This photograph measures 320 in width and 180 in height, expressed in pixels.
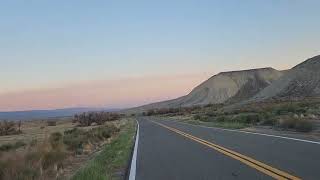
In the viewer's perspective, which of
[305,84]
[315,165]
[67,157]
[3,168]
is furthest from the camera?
[305,84]

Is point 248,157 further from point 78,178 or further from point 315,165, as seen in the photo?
point 78,178

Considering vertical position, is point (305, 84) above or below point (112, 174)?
above

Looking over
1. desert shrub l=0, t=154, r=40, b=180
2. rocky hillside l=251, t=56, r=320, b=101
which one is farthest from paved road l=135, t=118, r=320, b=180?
rocky hillside l=251, t=56, r=320, b=101

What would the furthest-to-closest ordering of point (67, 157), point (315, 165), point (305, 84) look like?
point (305, 84), point (67, 157), point (315, 165)

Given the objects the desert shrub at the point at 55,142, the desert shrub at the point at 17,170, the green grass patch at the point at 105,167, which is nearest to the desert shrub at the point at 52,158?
the green grass patch at the point at 105,167

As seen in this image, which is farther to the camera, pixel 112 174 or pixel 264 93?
pixel 264 93

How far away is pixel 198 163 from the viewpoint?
48.0 feet

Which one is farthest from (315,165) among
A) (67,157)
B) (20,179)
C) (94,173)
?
(67,157)

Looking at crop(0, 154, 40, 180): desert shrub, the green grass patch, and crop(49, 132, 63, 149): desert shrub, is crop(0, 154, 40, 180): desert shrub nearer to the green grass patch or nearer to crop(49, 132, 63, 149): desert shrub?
the green grass patch

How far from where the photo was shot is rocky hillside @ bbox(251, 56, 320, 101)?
392 ft

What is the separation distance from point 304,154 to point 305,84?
373 feet

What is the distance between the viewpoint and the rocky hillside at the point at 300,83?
392 ft

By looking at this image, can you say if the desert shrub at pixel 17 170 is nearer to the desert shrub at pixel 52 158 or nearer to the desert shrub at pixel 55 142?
the desert shrub at pixel 52 158

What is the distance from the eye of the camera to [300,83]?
126 m
